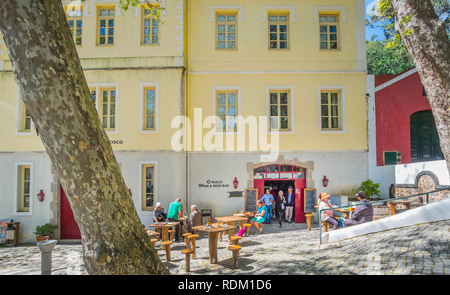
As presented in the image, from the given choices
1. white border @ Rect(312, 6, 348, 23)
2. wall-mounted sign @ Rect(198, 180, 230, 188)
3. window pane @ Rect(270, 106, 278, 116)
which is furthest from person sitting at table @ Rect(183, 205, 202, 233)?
white border @ Rect(312, 6, 348, 23)

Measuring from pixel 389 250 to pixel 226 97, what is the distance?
30.8ft

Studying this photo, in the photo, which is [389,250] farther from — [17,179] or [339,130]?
[17,179]

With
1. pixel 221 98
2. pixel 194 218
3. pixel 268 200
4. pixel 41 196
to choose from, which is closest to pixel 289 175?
pixel 268 200

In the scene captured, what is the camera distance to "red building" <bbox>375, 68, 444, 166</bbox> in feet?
50.0

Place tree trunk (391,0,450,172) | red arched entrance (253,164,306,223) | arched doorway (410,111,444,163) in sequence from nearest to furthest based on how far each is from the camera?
tree trunk (391,0,450,172) < red arched entrance (253,164,306,223) < arched doorway (410,111,444,163)

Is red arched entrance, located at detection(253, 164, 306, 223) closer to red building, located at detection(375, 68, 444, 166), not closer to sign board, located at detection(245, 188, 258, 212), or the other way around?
sign board, located at detection(245, 188, 258, 212)

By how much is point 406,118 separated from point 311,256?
10438 mm

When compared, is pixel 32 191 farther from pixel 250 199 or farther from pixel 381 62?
pixel 381 62

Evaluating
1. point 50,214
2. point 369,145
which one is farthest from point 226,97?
point 50,214

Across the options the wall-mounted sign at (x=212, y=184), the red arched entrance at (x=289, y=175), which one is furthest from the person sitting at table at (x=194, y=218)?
the red arched entrance at (x=289, y=175)

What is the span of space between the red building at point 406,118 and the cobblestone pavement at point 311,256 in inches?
253

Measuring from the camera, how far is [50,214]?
1384cm

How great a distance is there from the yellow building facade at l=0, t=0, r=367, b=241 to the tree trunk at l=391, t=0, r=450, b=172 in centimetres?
824

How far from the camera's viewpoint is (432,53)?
573cm
